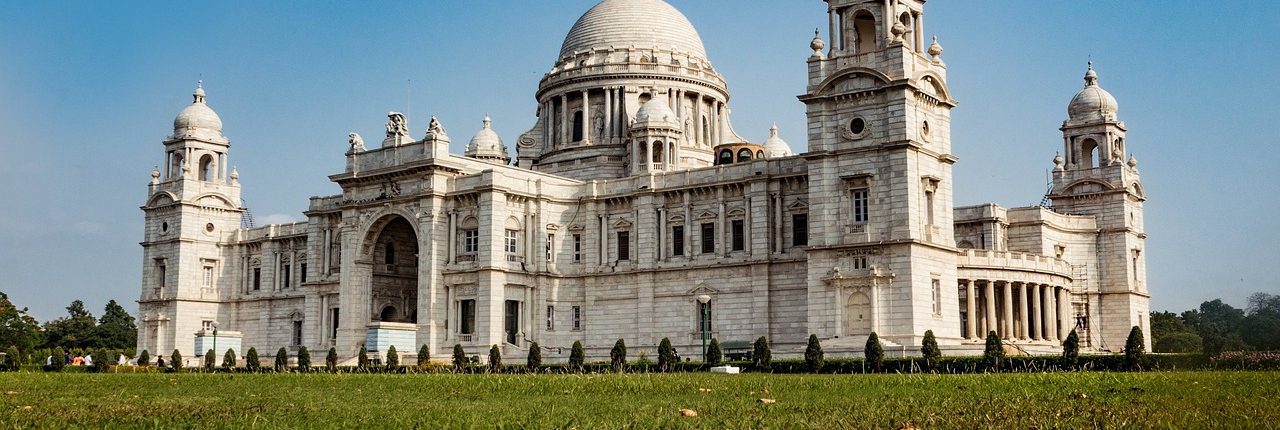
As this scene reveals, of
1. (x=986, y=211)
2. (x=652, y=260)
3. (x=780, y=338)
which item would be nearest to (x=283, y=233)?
(x=652, y=260)

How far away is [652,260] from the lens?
221ft

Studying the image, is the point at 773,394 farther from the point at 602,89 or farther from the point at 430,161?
the point at 602,89

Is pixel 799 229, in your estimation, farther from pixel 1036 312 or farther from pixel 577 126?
pixel 577 126

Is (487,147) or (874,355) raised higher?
(487,147)

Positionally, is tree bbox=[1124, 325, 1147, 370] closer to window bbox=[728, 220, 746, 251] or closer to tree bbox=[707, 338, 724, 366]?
tree bbox=[707, 338, 724, 366]

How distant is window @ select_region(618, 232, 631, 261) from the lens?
69.0 meters

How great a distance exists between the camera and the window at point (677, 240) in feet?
221

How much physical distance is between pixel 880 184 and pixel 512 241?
67.9ft

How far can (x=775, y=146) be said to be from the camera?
83625mm

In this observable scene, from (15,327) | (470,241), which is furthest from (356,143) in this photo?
(15,327)

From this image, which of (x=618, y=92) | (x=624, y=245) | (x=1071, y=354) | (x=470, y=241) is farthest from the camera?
(x=618, y=92)

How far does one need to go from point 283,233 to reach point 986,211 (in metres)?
44.9

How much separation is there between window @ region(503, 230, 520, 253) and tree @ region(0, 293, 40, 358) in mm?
58321

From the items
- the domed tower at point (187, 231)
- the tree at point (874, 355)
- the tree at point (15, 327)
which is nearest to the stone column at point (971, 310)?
the tree at point (874, 355)
